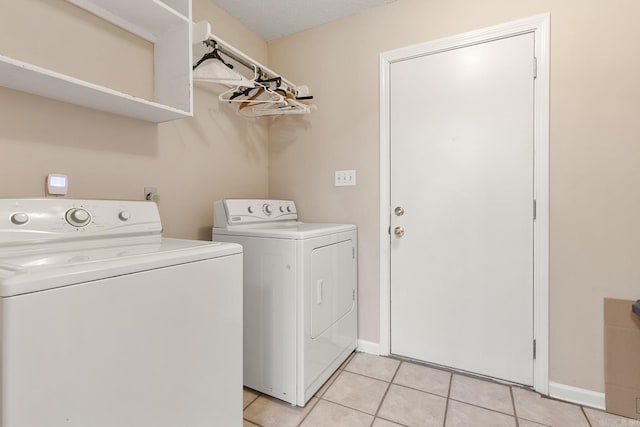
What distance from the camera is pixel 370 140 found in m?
2.10

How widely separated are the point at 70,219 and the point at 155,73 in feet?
3.00

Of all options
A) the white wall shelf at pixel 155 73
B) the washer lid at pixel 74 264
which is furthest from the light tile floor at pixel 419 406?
the white wall shelf at pixel 155 73

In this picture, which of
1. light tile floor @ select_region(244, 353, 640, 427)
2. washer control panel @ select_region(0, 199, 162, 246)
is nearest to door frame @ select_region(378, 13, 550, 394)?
light tile floor @ select_region(244, 353, 640, 427)

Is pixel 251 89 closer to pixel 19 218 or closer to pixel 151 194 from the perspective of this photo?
pixel 151 194

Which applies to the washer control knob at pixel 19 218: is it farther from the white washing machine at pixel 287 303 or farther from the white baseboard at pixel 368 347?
the white baseboard at pixel 368 347

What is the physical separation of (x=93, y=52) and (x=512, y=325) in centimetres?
252

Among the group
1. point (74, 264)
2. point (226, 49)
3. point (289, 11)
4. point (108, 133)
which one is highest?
point (289, 11)

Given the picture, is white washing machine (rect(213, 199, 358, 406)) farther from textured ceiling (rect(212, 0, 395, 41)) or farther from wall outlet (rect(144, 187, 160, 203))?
textured ceiling (rect(212, 0, 395, 41))

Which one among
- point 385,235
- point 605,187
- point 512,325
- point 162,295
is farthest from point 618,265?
point 162,295

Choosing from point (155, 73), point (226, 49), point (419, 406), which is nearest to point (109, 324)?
point (155, 73)

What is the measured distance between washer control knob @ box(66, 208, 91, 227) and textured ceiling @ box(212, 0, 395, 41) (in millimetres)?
1589

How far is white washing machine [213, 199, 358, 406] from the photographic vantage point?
5.02 ft

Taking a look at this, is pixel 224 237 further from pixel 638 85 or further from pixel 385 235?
pixel 638 85

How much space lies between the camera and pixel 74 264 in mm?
772
